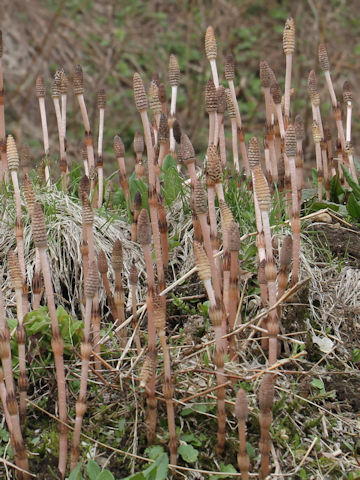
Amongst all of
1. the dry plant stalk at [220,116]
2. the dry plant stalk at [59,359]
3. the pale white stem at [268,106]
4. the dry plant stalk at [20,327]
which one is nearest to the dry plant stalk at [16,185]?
the dry plant stalk at [20,327]

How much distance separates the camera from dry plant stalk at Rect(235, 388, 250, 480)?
2.04 m

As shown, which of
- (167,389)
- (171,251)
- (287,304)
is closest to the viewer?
(167,389)

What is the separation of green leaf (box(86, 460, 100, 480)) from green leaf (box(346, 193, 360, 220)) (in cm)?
184

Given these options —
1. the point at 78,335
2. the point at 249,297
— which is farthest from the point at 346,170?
the point at 78,335

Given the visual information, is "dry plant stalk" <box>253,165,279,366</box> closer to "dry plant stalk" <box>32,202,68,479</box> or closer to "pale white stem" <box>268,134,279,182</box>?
"dry plant stalk" <box>32,202,68,479</box>

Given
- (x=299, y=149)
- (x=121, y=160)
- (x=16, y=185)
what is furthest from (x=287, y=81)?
(x=16, y=185)

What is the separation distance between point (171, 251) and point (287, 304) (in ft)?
2.19

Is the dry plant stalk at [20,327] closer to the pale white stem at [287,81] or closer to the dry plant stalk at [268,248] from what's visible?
the dry plant stalk at [268,248]

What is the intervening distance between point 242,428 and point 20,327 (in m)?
0.80

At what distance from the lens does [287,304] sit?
9.15 feet

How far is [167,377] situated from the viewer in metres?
2.19

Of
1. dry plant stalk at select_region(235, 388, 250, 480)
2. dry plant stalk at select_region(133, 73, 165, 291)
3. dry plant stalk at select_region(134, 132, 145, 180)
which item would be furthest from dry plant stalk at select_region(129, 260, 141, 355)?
dry plant stalk at select_region(134, 132, 145, 180)

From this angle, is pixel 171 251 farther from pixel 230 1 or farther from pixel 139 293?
pixel 230 1

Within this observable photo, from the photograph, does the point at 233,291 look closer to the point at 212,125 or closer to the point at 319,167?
the point at 212,125
